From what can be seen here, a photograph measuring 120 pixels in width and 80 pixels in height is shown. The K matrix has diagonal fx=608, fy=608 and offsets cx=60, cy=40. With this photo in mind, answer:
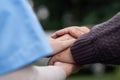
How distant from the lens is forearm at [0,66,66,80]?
62.0 inches

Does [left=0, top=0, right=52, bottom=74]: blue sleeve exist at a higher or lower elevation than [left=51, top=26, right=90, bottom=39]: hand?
lower

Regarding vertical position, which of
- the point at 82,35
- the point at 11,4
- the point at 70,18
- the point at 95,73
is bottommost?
the point at 11,4

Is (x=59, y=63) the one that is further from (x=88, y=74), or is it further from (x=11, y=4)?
(x=88, y=74)

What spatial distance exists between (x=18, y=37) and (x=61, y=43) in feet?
1.85

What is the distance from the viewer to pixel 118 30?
6.97 feet

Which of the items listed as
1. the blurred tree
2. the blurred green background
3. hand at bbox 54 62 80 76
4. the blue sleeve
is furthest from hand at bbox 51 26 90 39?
the blurred tree

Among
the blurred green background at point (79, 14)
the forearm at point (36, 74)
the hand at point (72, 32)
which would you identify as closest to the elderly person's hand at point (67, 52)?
the hand at point (72, 32)

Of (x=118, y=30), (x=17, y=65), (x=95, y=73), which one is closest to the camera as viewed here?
(x=17, y=65)

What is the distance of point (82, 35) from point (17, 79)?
65 centimetres

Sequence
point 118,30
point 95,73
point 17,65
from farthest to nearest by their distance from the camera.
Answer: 1. point 95,73
2. point 118,30
3. point 17,65

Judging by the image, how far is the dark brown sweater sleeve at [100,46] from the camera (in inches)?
82.7

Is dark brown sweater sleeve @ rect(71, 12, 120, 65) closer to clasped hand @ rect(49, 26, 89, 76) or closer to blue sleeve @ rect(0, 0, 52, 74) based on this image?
clasped hand @ rect(49, 26, 89, 76)

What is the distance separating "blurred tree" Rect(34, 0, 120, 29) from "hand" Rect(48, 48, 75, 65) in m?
6.29

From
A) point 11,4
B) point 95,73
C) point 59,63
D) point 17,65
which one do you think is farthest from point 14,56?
point 95,73
